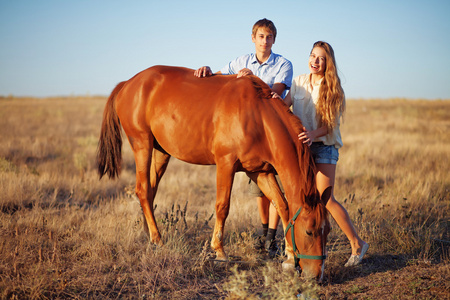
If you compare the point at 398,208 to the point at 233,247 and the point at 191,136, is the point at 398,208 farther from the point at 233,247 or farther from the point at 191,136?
the point at 191,136

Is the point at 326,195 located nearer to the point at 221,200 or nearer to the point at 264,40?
the point at 221,200

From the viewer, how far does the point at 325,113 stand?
383 centimetres

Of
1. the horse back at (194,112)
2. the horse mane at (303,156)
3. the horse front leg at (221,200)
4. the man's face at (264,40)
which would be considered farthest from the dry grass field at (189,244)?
the man's face at (264,40)

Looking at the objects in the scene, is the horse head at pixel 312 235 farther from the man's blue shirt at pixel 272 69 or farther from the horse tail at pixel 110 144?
the horse tail at pixel 110 144

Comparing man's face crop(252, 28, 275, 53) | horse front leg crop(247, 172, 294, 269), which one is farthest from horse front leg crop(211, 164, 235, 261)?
man's face crop(252, 28, 275, 53)

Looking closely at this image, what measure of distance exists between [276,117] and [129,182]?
489 cm

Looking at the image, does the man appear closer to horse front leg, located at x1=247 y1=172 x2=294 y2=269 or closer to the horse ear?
horse front leg, located at x1=247 y1=172 x2=294 y2=269

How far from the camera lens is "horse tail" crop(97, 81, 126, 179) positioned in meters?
5.07

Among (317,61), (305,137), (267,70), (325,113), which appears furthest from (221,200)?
(317,61)

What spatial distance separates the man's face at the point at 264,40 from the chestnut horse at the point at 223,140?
57 centimetres

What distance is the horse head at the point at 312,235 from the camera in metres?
3.24

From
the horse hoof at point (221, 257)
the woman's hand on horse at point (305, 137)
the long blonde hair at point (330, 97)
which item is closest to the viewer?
the woman's hand on horse at point (305, 137)

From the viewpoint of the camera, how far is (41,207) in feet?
17.7

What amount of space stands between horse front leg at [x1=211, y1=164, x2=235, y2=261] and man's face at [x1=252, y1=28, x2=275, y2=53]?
1.63m
